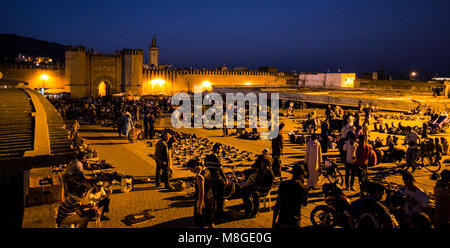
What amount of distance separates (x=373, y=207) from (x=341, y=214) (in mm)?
1090

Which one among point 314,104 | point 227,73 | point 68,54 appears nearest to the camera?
point 314,104

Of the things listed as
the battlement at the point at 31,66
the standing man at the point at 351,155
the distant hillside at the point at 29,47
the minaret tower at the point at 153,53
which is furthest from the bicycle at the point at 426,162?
the distant hillside at the point at 29,47

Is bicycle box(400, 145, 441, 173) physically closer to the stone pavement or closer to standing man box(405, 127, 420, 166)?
standing man box(405, 127, 420, 166)

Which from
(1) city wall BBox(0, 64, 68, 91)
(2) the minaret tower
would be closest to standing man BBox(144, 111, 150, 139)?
(1) city wall BBox(0, 64, 68, 91)

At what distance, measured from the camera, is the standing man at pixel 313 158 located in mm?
6980

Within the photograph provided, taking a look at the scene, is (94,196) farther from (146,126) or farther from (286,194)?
(146,126)

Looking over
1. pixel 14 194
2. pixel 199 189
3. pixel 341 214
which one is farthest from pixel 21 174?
pixel 341 214

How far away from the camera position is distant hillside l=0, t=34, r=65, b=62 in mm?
113588

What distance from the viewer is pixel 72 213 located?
15.2 feet

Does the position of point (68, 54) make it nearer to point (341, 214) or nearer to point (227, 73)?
point (227, 73)

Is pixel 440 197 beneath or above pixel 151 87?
beneath

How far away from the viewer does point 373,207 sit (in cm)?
344

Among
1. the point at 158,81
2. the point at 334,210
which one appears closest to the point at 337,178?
the point at 334,210

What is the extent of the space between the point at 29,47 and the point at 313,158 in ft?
463
